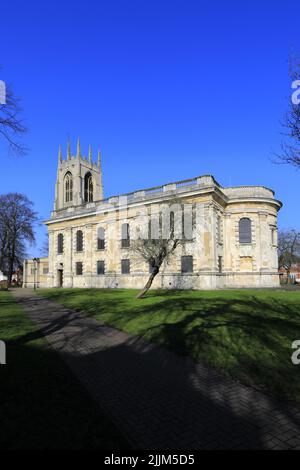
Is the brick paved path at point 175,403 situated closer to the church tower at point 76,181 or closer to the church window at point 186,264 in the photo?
the church window at point 186,264

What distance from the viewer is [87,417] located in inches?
202

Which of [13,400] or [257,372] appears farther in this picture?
[257,372]

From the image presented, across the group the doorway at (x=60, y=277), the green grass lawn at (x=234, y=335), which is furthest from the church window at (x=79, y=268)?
the green grass lawn at (x=234, y=335)

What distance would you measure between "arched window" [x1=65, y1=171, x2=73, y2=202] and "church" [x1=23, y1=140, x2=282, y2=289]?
25627 mm

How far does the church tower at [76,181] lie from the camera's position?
246 ft

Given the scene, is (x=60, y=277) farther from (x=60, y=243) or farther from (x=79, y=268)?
(x=60, y=243)

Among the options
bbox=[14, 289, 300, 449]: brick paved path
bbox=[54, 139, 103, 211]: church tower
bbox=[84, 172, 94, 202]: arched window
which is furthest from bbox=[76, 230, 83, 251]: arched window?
bbox=[14, 289, 300, 449]: brick paved path

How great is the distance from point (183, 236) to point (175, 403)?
26.0m

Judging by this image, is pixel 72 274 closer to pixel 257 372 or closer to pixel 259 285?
pixel 259 285

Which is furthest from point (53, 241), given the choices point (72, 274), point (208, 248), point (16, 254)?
point (208, 248)

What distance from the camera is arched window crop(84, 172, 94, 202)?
7838cm

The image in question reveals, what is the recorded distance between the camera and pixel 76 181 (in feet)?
246

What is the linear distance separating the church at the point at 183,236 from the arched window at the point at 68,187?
2563cm

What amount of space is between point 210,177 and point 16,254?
131 ft
